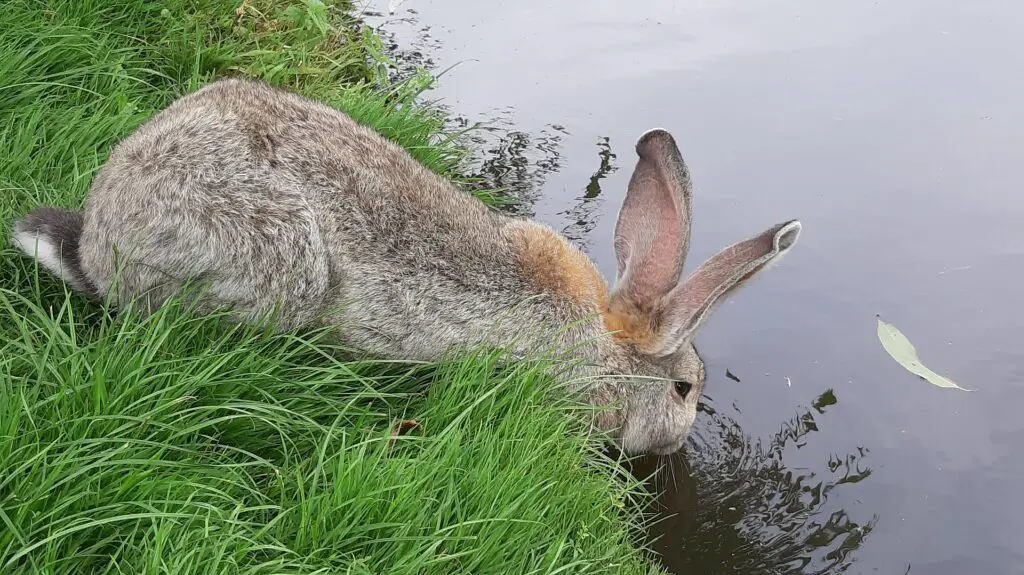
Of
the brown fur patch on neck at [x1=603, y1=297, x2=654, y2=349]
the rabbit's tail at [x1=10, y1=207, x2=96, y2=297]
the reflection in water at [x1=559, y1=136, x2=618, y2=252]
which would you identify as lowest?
the reflection in water at [x1=559, y1=136, x2=618, y2=252]

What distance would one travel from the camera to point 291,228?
3.43 meters

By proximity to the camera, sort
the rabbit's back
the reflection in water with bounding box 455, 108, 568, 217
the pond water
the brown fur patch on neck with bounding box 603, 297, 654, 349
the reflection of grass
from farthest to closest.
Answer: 1. the reflection in water with bounding box 455, 108, 568, 217
2. the pond water
3. the brown fur patch on neck with bounding box 603, 297, 654, 349
4. the reflection of grass
5. the rabbit's back

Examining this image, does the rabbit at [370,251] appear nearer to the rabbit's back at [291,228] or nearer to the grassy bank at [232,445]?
the rabbit's back at [291,228]

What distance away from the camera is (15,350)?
3043 mm

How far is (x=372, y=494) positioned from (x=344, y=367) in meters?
0.81

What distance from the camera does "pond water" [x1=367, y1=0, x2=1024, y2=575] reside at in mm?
4156

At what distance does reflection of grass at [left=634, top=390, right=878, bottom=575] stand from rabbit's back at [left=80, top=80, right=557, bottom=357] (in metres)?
1.34

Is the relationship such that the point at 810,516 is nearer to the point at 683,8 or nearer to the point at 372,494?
the point at 372,494

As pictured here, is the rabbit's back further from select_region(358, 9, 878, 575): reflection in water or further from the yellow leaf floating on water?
the yellow leaf floating on water

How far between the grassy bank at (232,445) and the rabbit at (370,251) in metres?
0.18

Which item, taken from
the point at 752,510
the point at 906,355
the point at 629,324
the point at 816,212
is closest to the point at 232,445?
the point at 629,324

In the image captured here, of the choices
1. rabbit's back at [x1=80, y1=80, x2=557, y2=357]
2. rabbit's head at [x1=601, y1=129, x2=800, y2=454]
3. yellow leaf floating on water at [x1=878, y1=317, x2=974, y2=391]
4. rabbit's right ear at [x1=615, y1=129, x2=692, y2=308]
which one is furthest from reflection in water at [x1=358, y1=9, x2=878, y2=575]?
rabbit's back at [x1=80, y1=80, x2=557, y2=357]

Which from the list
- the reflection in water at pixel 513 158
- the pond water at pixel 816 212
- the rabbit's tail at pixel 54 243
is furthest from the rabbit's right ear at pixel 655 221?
the rabbit's tail at pixel 54 243

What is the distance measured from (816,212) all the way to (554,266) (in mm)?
2383
